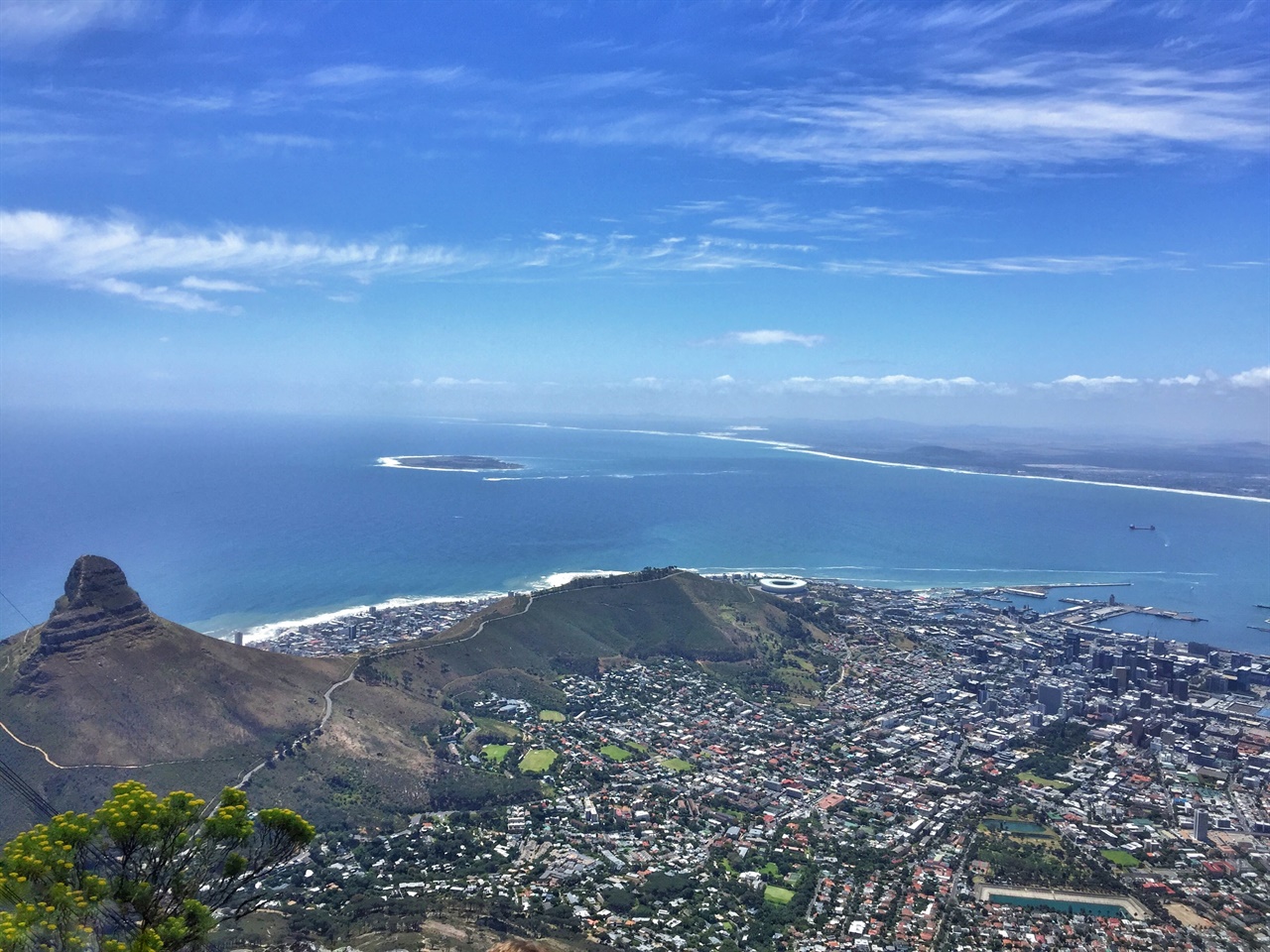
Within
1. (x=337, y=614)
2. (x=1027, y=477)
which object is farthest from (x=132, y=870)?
(x=1027, y=477)

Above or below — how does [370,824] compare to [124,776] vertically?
below

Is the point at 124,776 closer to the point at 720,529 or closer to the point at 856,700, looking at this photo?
the point at 856,700

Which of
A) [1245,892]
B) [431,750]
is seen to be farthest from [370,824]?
[1245,892]

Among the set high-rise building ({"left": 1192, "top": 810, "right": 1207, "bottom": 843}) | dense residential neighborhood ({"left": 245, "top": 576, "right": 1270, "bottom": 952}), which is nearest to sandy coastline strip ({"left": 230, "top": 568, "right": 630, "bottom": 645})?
dense residential neighborhood ({"left": 245, "top": 576, "right": 1270, "bottom": 952})

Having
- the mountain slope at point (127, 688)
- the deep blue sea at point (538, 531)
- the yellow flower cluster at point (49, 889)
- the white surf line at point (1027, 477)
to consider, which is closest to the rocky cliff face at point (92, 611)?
the mountain slope at point (127, 688)

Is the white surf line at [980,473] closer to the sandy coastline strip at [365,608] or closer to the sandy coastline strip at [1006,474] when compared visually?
the sandy coastline strip at [1006,474]

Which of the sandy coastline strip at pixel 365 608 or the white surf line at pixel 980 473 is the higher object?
the white surf line at pixel 980 473

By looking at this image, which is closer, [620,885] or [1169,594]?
[620,885]
